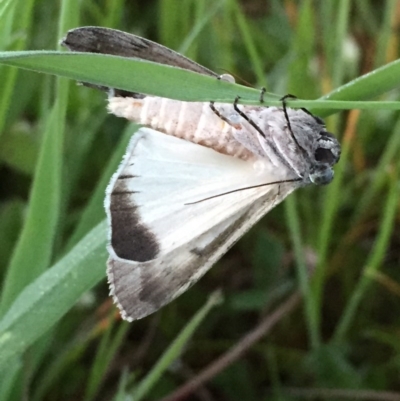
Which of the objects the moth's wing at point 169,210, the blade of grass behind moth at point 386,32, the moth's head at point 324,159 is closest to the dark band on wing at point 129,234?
the moth's wing at point 169,210

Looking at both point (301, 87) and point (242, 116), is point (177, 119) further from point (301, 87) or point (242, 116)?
point (301, 87)

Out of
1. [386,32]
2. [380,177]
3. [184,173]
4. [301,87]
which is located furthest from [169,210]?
[386,32]

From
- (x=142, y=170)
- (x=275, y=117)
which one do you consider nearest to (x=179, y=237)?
(x=142, y=170)

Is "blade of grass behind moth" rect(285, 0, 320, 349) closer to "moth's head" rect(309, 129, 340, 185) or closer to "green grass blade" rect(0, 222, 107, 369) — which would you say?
"moth's head" rect(309, 129, 340, 185)

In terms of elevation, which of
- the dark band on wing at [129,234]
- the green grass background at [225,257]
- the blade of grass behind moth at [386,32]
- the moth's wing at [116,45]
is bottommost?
the green grass background at [225,257]

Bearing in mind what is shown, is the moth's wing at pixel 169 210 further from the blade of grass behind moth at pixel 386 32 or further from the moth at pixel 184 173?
the blade of grass behind moth at pixel 386 32

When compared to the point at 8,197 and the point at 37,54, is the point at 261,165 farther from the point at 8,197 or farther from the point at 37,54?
the point at 8,197
